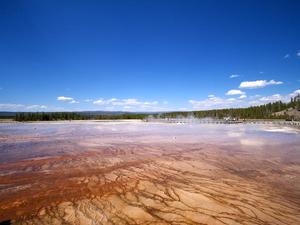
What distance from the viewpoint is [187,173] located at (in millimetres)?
9445

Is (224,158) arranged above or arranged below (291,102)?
below

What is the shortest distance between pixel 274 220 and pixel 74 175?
22.7 feet

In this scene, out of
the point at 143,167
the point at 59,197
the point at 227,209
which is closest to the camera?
the point at 227,209

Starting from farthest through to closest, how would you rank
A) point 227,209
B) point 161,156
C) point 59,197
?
point 161,156, point 59,197, point 227,209

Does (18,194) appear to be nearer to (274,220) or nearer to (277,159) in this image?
(274,220)

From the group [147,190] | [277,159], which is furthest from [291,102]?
[147,190]

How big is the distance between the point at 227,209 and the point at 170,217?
5.03ft

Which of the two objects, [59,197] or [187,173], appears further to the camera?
[187,173]

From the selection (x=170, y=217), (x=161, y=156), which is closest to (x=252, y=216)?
(x=170, y=217)

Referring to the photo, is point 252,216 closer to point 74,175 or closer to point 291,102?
point 74,175

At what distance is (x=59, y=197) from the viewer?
270 inches

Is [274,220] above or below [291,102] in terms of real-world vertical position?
below

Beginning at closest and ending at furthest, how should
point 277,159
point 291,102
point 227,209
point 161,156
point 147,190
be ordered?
1. point 227,209
2. point 147,190
3. point 277,159
4. point 161,156
5. point 291,102

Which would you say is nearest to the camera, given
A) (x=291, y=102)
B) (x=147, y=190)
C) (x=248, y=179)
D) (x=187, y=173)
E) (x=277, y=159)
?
(x=147, y=190)
